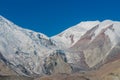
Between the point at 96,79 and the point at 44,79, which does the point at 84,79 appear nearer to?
the point at 96,79

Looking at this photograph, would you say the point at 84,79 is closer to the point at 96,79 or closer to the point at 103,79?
the point at 96,79

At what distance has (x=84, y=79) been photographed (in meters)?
200

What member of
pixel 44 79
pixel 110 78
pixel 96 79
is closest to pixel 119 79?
pixel 110 78

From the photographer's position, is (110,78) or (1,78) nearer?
(110,78)

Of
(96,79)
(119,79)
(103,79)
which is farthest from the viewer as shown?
(96,79)

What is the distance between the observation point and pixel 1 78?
18038 cm

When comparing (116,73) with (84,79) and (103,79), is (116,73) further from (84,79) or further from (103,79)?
(84,79)

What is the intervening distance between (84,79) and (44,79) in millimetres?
19704

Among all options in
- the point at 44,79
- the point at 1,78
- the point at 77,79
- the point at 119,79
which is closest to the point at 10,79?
the point at 1,78

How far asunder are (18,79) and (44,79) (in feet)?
55.6

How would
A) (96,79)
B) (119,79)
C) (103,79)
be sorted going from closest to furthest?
(119,79), (103,79), (96,79)

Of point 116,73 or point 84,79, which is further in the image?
point 84,79

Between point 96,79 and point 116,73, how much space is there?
28109 millimetres

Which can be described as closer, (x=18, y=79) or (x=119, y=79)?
(x=119, y=79)
